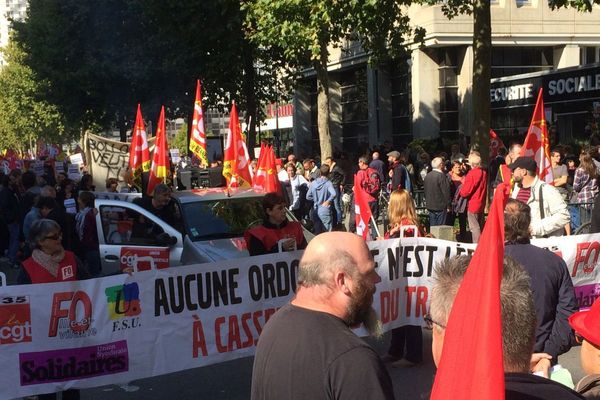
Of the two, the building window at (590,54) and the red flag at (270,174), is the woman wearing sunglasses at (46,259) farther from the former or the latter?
the building window at (590,54)

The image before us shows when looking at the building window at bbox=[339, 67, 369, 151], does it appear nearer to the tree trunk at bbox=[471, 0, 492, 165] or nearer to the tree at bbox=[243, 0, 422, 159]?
the tree at bbox=[243, 0, 422, 159]

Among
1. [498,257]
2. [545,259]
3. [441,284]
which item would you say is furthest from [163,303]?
[498,257]

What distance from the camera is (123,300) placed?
6516 mm

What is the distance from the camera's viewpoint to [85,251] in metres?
11.0

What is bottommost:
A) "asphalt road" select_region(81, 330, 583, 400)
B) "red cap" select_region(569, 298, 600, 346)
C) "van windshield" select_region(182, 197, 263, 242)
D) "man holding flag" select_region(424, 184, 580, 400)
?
"asphalt road" select_region(81, 330, 583, 400)

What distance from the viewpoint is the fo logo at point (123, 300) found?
21.2ft

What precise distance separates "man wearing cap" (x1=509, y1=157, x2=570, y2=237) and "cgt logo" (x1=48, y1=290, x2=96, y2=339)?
4.66 metres

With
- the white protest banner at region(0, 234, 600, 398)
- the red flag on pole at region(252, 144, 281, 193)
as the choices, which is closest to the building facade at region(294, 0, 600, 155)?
the red flag on pole at region(252, 144, 281, 193)

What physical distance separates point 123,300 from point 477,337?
493 centimetres

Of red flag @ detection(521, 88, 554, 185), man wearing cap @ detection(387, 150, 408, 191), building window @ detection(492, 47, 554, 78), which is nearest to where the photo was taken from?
red flag @ detection(521, 88, 554, 185)

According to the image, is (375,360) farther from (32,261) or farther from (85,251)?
(85,251)

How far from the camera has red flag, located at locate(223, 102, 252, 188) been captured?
42.8ft

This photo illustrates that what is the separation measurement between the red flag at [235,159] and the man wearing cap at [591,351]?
34.1 ft

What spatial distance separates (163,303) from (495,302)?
5055mm
